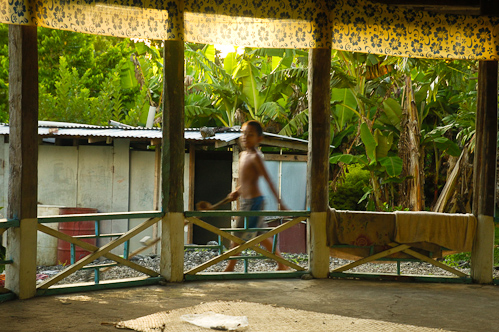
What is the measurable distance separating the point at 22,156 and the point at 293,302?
2.77 meters

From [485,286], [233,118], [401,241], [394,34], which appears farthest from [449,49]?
[233,118]

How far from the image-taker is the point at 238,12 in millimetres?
5730

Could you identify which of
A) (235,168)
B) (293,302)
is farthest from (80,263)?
(235,168)

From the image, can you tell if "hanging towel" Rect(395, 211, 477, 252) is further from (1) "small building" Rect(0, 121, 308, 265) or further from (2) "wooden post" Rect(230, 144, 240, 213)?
(2) "wooden post" Rect(230, 144, 240, 213)

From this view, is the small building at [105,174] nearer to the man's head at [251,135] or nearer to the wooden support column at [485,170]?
the man's head at [251,135]

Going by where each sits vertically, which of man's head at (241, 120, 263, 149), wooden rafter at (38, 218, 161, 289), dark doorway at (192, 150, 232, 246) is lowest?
wooden rafter at (38, 218, 161, 289)

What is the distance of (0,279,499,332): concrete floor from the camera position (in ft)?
14.1

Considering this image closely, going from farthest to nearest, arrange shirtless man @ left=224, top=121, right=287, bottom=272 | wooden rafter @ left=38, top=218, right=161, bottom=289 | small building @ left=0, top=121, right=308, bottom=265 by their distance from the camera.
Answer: small building @ left=0, top=121, right=308, bottom=265 < shirtless man @ left=224, top=121, right=287, bottom=272 < wooden rafter @ left=38, top=218, right=161, bottom=289

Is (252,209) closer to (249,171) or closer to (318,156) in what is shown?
(249,171)

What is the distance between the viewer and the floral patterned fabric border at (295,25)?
5250mm

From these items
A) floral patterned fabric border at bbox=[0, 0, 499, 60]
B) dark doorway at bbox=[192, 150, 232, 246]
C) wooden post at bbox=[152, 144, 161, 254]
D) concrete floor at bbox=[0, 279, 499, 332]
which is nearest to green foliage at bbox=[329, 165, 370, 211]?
dark doorway at bbox=[192, 150, 232, 246]

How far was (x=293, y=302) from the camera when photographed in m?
5.05

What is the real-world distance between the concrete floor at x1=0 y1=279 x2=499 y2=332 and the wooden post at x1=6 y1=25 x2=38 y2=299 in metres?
0.31

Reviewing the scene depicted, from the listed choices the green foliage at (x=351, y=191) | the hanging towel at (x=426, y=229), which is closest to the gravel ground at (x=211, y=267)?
the hanging towel at (x=426, y=229)
